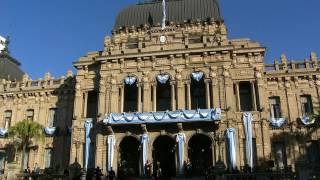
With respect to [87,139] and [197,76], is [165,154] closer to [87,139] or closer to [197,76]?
[87,139]

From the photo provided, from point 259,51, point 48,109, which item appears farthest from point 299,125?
point 48,109

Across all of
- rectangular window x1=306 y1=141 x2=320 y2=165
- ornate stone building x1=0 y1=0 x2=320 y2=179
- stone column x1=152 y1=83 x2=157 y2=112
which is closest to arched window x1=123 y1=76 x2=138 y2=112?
ornate stone building x1=0 y1=0 x2=320 y2=179

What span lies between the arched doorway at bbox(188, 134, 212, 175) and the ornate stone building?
4.0 inches

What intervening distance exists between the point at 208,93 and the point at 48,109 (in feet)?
68.8

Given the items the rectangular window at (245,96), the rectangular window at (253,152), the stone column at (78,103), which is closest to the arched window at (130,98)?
the stone column at (78,103)

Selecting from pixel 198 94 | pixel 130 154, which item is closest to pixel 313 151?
pixel 198 94

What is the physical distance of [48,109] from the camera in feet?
156

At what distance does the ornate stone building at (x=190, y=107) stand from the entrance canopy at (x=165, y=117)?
10cm

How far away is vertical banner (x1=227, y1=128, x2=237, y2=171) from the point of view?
114 feet

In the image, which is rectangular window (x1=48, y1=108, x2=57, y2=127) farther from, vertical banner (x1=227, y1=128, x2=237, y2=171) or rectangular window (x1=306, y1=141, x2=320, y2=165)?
rectangular window (x1=306, y1=141, x2=320, y2=165)

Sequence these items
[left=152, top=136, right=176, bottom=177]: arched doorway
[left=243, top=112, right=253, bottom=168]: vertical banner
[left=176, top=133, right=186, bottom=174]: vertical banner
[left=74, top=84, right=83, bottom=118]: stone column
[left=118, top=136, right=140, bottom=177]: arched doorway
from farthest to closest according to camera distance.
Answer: [left=74, top=84, right=83, bottom=118]: stone column → [left=152, top=136, right=176, bottom=177]: arched doorway → [left=118, top=136, right=140, bottom=177]: arched doorway → [left=243, top=112, right=253, bottom=168]: vertical banner → [left=176, top=133, right=186, bottom=174]: vertical banner

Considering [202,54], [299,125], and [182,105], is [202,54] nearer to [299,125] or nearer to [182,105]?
[182,105]

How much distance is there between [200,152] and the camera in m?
39.2

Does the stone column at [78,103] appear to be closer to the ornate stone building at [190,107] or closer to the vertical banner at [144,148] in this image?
the ornate stone building at [190,107]
